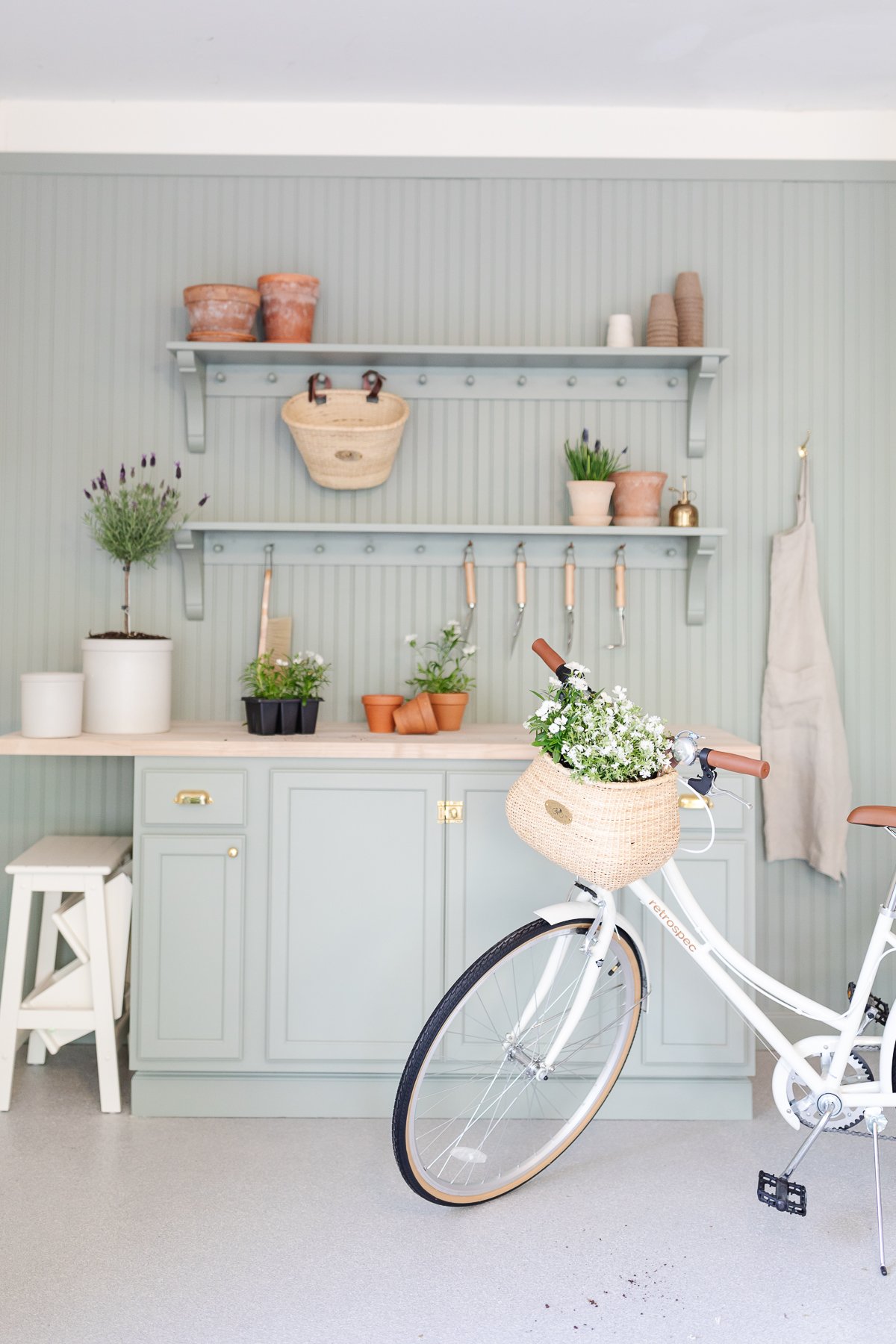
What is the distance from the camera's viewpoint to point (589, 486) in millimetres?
2912

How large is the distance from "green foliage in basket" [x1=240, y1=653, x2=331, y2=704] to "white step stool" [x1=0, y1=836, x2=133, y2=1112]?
23.8 inches

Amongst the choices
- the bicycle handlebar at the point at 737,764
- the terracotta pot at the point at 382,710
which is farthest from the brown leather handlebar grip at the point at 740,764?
the terracotta pot at the point at 382,710

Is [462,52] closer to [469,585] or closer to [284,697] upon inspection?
[469,585]

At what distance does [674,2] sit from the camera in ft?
8.36

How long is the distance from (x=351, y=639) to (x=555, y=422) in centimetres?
90

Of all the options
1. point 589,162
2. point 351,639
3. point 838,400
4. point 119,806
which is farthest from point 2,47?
point 838,400

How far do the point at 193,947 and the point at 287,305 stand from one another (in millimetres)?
1770

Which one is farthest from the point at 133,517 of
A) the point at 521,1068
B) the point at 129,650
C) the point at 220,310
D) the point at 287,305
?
the point at 521,1068

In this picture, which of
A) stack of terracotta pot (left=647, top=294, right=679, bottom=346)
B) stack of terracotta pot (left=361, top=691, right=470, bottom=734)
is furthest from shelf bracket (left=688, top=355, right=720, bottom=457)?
stack of terracotta pot (left=361, top=691, right=470, bottom=734)

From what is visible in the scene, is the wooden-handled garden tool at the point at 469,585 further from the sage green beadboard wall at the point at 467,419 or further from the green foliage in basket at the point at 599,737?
the green foliage in basket at the point at 599,737

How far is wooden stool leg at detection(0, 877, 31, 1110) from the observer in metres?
2.60

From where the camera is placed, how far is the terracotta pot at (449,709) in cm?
281

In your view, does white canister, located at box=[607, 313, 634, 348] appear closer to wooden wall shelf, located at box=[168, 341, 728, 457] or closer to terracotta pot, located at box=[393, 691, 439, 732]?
wooden wall shelf, located at box=[168, 341, 728, 457]

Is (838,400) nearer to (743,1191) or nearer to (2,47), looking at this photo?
(743,1191)
